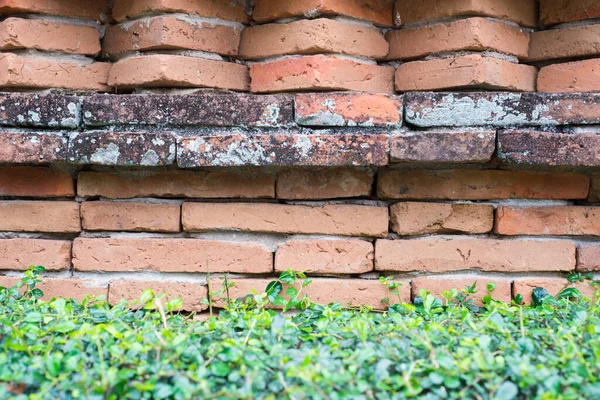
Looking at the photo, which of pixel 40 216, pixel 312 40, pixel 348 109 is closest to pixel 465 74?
pixel 348 109

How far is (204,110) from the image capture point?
74.2 inches

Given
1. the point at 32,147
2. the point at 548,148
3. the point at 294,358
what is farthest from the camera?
the point at 32,147

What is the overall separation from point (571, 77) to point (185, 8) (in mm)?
1300

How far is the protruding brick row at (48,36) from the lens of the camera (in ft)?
6.61

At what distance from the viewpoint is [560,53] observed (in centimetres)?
204

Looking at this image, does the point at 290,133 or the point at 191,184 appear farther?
the point at 191,184

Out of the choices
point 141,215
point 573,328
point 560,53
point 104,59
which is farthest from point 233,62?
point 573,328

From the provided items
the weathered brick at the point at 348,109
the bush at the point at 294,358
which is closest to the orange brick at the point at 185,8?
the weathered brick at the point at 348,109

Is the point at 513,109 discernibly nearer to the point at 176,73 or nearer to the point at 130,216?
the point at 176,73

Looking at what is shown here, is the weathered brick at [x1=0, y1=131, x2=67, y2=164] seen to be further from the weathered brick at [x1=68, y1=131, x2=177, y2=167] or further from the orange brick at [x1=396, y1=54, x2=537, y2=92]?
the orange brick at [x1=396, y1=54, x2=537, y2=92]

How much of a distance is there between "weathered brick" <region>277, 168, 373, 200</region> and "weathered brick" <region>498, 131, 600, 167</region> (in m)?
0.44

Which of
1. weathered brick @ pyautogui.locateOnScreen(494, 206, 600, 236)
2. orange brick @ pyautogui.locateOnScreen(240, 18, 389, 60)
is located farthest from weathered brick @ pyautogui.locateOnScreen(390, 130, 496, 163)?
orange brick @ pyautogui.locateOnScreen(240, 18, 389, 60)

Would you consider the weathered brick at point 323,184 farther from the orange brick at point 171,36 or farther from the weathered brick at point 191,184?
the orange brick at point 171,36

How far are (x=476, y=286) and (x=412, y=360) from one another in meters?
0.73
